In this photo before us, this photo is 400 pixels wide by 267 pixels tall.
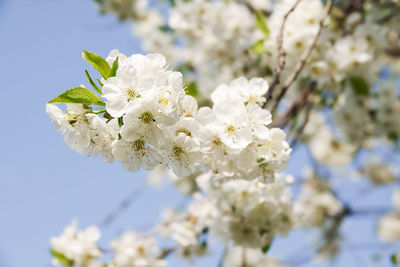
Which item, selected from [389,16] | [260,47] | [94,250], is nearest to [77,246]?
[94,250]

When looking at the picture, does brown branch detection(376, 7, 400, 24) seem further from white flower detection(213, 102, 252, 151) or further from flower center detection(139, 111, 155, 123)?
flower center detection(139, 111, 155, 123)

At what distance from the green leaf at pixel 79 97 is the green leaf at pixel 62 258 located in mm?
1675

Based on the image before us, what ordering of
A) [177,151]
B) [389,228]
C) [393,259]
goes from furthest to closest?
[389,228] < [393,259] < [177,151]

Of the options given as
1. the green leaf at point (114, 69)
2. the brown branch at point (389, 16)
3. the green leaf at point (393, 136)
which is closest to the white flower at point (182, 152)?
the green leaf at point (114, 69)

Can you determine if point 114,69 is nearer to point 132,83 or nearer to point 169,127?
point 132,83

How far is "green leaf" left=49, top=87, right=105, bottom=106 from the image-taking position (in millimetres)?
1184

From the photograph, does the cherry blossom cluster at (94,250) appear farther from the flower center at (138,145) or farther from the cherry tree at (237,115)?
the flower center at (138,145)

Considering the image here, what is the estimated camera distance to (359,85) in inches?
108

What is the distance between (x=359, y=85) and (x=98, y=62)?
2291 mm

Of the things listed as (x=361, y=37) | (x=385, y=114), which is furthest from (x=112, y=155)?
(x=385, y=114)

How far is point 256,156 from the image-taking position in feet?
4.25

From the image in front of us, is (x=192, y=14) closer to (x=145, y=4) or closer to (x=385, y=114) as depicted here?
(x=145, y=4)

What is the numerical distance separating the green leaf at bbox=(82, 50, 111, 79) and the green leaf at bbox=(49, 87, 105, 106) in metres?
0.09

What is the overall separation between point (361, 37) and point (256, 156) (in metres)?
1.92
